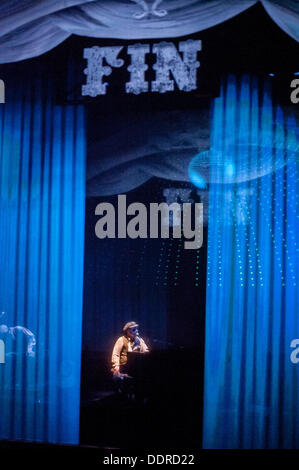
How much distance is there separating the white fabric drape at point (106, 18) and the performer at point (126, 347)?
1957 millimetres

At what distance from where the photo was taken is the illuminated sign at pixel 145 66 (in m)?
3.22

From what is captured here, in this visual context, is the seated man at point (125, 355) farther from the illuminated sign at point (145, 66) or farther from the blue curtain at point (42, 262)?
the illuminated sign at point (145, 66)

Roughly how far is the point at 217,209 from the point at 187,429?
57.1 inches

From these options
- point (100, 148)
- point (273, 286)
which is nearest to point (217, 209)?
point (273, 286)

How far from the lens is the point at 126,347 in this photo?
343 cm

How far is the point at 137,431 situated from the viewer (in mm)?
3342

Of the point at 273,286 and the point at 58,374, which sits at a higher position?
the point at 273,286

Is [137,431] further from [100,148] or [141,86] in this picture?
[141,86]

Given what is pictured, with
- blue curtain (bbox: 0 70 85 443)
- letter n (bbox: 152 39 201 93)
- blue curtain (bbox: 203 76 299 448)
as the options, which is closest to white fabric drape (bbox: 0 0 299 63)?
letter n (bbox: 152 39 201 93)

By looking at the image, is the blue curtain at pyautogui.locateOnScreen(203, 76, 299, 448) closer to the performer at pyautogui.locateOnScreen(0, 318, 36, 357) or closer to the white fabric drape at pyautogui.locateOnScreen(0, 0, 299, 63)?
the white fabric drape at pyautogui.locateOnScreen(0, 0, 299, 63)

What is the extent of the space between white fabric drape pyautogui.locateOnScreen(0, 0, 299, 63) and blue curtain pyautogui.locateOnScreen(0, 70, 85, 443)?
0.98 feet

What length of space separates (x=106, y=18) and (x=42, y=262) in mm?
1658

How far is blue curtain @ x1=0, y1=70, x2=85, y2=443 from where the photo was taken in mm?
3332

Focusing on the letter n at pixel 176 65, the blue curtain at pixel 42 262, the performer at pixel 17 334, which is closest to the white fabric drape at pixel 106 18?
the letter n at pixel 176 65
